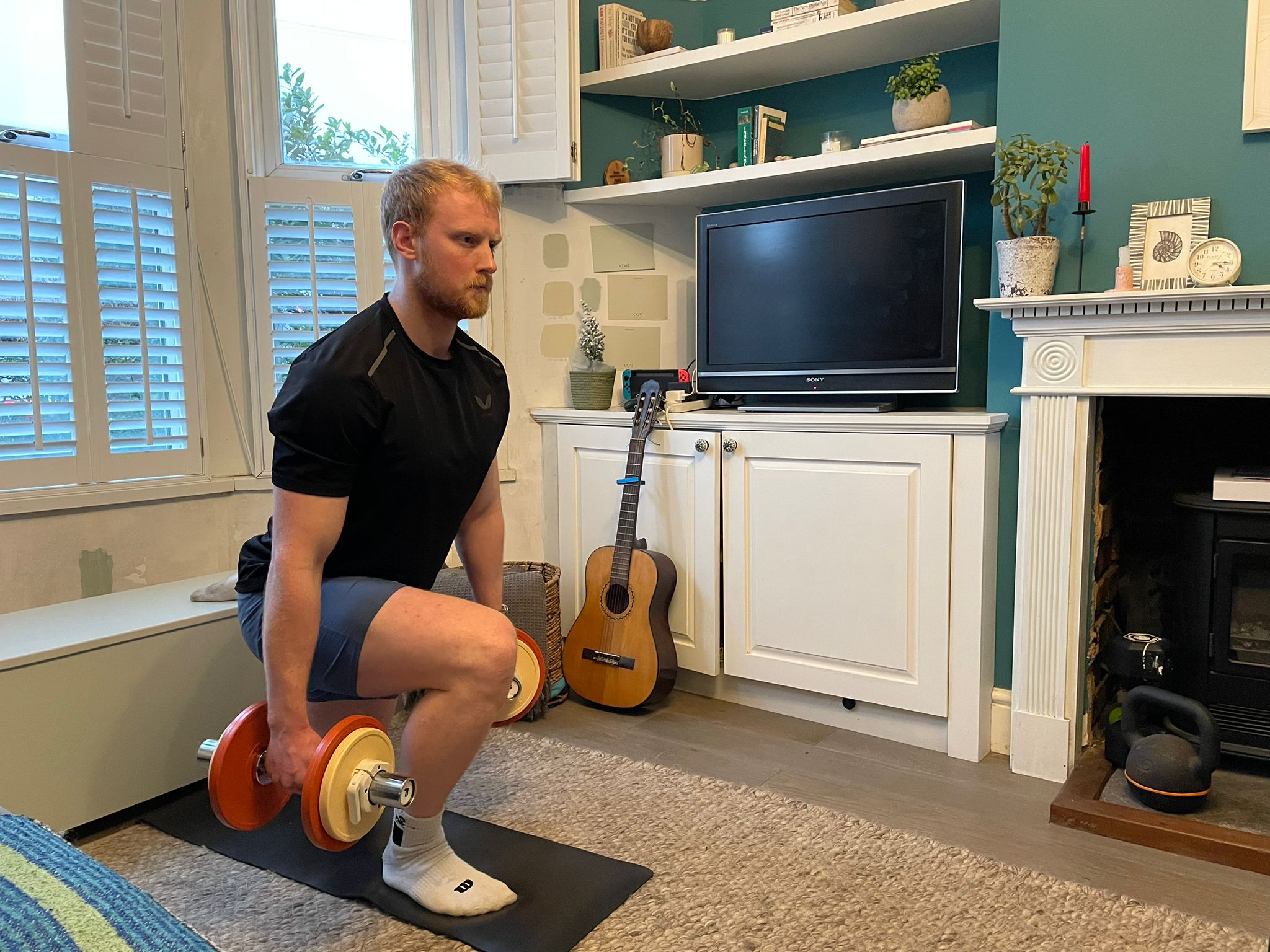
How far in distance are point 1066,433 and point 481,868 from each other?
162 cm

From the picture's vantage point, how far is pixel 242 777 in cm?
152

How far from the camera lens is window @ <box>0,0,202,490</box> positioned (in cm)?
238

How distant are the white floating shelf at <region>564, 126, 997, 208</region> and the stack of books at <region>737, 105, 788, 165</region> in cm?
9

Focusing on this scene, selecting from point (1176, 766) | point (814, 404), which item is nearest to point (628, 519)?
point (814, 404)

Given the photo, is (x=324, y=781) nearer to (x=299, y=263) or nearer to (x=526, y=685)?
(x=526, y=685)

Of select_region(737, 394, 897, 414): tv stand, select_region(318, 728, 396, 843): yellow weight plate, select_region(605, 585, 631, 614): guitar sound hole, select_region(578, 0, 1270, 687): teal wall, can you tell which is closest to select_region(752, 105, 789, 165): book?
select_region(578, 0, 1270, 687): teal wall

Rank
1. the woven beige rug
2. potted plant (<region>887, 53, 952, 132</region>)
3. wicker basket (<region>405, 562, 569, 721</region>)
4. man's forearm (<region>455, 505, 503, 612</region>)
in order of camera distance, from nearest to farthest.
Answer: the woven beige rug → man's forearm (<region>455, 505, 503, 612</region>) → potted plant (<region>887, 53, 952, 132</region>) → wicker basket (<region>405, 562, 569, 721</region>)

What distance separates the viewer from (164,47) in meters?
2.64

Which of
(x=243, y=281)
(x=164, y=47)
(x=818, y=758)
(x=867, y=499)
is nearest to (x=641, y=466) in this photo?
(x=867, y=499)

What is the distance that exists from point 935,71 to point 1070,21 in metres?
0.39

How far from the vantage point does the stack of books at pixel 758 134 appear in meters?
2.96

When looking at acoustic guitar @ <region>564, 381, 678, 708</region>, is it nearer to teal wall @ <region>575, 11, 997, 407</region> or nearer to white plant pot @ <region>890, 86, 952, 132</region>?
teal wall @ <region>575, 11, 997, 407</region>

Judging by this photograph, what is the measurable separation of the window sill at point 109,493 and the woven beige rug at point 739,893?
88 cm

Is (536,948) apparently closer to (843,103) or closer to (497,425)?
(497,425)
